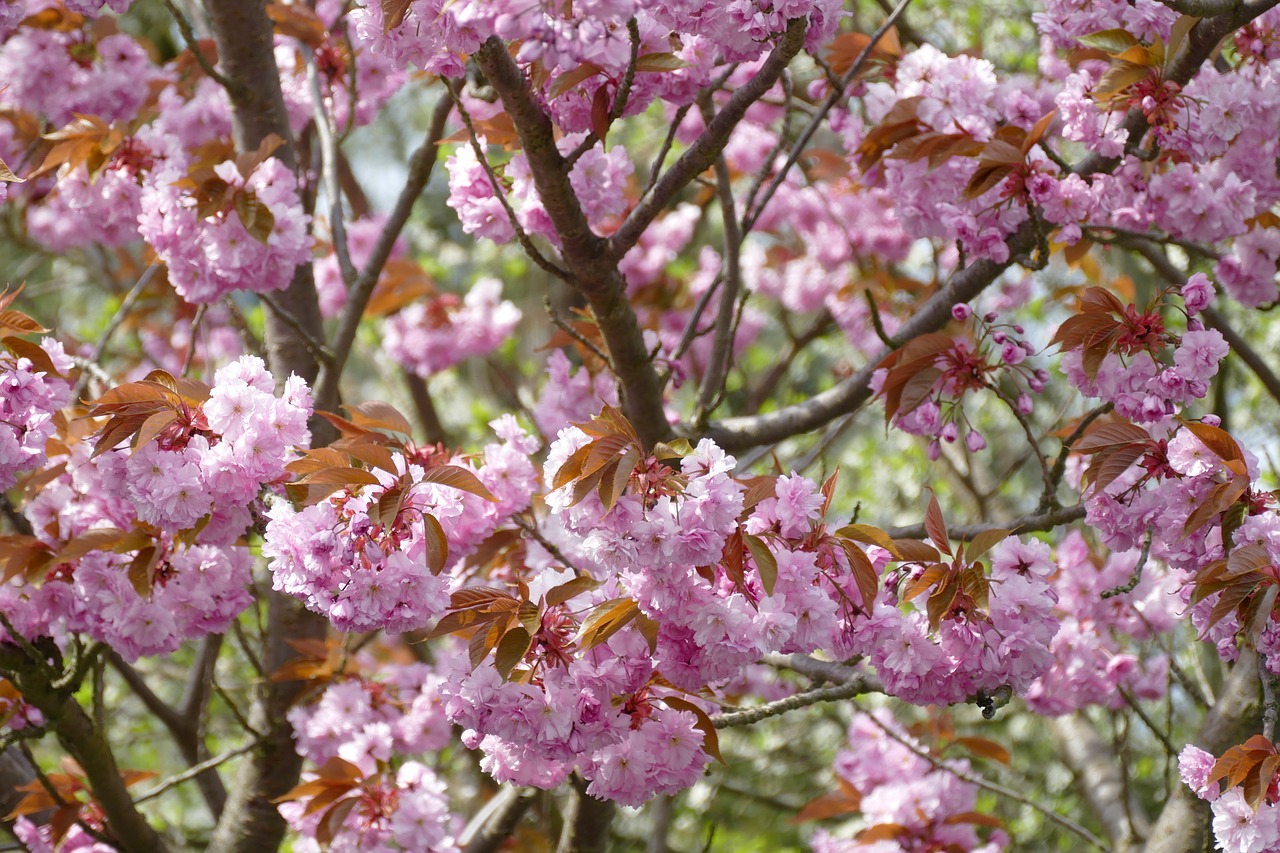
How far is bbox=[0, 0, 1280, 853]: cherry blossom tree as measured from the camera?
1579 mm


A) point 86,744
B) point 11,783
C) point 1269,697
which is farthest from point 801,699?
point 11,783

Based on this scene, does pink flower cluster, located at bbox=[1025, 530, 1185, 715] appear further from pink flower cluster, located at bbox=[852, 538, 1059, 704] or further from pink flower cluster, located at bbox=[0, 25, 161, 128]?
pink flower cluster, located at bbox=[0, 25, 161, 128]

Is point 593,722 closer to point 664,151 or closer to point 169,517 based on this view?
point 169,517

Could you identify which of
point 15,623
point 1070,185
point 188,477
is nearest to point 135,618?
point 15,623

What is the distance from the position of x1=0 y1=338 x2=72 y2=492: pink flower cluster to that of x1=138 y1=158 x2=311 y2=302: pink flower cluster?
15.7 inches

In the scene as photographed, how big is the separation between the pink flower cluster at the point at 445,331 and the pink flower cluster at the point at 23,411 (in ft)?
7.58

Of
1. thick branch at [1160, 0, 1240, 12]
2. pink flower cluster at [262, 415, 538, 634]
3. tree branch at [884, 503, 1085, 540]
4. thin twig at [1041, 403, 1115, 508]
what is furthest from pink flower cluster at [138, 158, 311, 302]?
thick branch at [1160, 0, 1240, 12]

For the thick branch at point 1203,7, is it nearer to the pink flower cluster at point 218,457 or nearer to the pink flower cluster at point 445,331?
the pink flower cluster at point 218,457

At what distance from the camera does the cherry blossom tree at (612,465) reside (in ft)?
5.18

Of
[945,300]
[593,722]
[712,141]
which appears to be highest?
[945,300]

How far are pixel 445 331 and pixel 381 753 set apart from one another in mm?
1929

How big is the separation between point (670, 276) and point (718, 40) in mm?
3308

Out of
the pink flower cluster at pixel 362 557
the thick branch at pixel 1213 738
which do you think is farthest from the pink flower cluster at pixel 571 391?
the thick branch at pixel 1213 738

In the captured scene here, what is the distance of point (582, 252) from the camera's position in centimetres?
193
